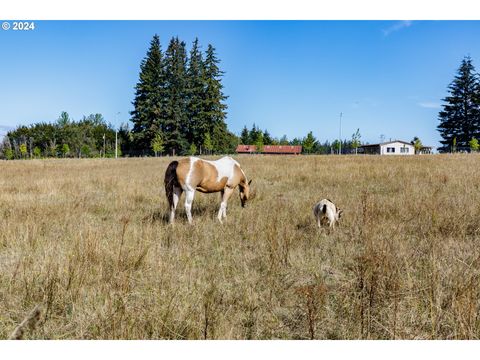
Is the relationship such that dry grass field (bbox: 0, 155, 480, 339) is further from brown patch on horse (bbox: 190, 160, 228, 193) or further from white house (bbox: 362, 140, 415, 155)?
white house (bbox: 362, 140, 415, 155)

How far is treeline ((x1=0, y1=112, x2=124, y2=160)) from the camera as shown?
65625 mm

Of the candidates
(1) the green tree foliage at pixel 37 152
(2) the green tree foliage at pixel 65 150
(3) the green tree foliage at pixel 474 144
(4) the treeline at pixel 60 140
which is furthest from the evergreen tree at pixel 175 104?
(3) the green tree foliage at pixel 474 144

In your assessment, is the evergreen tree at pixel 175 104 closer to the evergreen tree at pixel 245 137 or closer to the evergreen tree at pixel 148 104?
the evergreen tree at pixel 148 104

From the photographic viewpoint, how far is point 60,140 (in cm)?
7000

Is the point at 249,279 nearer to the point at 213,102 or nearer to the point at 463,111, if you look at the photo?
the point at 213,102

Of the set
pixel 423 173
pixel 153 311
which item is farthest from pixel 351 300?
pixel 423 173

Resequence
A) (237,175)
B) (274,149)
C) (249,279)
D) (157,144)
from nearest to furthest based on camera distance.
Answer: (249,279)
(237,175)
(157,144)
(274,149)

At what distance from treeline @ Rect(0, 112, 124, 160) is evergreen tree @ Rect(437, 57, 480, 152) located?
229ft

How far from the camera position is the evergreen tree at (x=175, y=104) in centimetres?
5356

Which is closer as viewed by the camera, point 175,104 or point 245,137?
point 175,104

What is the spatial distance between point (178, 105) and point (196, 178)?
50163mm

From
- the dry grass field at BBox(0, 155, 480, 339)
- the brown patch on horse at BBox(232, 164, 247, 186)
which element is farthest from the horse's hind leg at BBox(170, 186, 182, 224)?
the brown patch on horse at BBox(232, 164, 247, 186)

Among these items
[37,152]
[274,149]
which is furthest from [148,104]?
[274,149]

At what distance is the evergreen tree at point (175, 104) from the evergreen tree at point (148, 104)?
3.85ft
